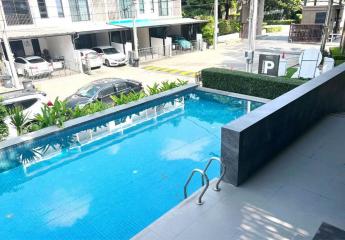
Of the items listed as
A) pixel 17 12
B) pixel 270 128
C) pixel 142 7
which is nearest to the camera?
pixel 270 128

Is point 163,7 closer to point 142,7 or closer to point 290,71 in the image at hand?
point 142,7

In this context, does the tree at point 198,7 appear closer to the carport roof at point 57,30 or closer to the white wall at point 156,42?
the white wall at point 156,42

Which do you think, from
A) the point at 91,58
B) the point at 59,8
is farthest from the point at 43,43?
the point at 91,58

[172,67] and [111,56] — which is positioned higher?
[111,56]

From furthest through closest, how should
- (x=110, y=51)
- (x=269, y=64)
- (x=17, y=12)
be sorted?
(x=110, y=51)
(x=17, y=12)
(x=269, y=64)

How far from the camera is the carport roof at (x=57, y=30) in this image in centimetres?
1900

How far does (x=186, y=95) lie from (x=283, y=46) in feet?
63.8

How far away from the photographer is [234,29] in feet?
127

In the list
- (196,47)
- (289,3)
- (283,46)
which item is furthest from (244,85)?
(289,3)

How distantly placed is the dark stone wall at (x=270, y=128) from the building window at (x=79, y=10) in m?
21.8

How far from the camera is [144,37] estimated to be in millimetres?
28344

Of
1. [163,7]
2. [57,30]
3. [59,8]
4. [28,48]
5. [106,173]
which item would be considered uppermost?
[59,8]

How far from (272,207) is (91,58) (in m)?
19.8

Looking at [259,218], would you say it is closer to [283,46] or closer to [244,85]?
[244,85]
